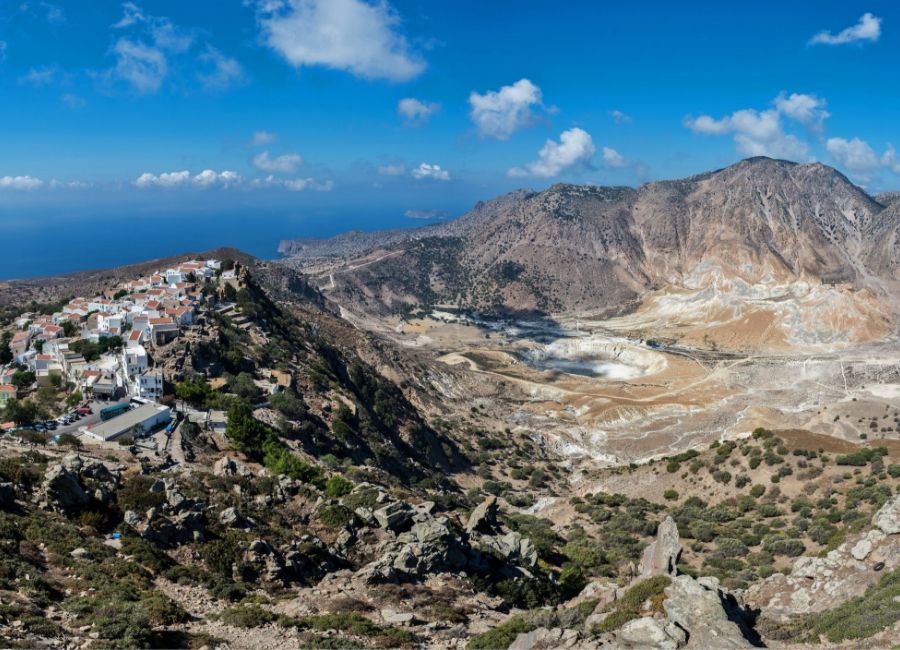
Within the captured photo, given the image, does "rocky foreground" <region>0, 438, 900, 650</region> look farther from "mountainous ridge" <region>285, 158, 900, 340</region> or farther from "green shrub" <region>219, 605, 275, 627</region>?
"mountainous ridge" <region>285, 158, 900, 340</region>

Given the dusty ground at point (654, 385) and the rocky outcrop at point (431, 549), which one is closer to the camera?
the rocky outcrop at point (431, 549)

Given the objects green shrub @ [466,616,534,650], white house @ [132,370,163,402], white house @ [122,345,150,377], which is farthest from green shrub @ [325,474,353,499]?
white house @ [122,345,150,377]

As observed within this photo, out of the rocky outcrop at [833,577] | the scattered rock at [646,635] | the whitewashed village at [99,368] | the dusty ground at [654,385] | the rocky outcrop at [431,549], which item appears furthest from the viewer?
the dusty ground at [654,385]

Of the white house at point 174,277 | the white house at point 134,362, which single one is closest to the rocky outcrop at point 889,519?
the white house at point 134,362

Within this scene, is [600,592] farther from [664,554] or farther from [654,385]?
[654,385]

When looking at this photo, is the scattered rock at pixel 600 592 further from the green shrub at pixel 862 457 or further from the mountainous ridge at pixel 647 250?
the mountainous ridge at pixel 647 250

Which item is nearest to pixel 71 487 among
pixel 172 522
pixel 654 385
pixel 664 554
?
pixel 172 522
